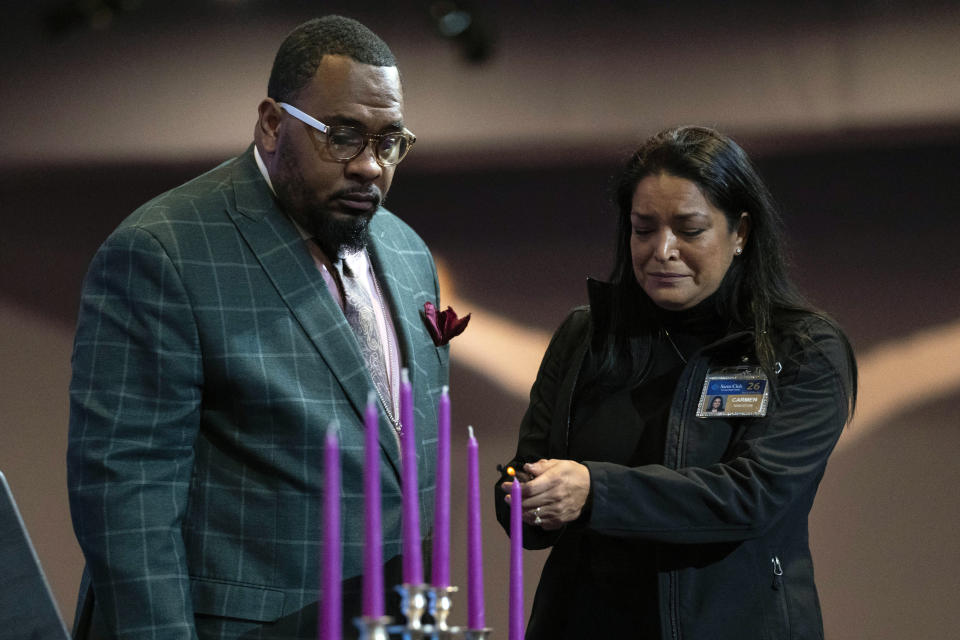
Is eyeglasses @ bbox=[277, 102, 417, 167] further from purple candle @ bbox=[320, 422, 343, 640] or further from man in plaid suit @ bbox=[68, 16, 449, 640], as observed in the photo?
purple candle @ bbox=[320, 422, 343, 640]

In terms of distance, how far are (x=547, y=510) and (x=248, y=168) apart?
2.52 feet

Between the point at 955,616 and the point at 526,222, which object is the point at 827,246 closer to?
the point at 526,222

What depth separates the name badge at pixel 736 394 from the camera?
6.48 ft

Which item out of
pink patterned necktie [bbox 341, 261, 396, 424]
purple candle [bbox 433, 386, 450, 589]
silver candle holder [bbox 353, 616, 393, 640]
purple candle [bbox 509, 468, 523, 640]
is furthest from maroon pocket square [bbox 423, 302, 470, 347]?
silver candle holder [bbox 353, 616, 393, 640]

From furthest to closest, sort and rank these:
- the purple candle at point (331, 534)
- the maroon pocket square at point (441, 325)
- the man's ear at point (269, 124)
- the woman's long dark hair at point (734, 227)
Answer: the woman's long dark hair at point (734, 227), the maroon pocket square at point (441, 325), the man's ear at point (269, 124), the purple candle at point (331, 534)

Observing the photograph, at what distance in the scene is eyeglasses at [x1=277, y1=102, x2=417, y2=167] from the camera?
1.74m

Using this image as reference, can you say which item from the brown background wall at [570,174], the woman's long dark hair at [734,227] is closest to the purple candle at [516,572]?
the woman's long dark hair at [734,227]

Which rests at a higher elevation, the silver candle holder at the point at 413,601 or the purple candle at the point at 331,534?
the purple candle at the point at 331,534

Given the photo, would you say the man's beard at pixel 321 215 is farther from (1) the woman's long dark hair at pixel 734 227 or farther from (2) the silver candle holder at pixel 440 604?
(2) the silver candle holder at pixel 440 604

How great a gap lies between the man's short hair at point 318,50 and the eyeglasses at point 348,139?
4 cm

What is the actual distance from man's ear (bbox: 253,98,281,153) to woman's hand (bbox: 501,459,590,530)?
69cm

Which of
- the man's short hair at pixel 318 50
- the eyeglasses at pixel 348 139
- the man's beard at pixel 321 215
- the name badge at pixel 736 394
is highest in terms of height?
the man's short hair at pixel 318 50

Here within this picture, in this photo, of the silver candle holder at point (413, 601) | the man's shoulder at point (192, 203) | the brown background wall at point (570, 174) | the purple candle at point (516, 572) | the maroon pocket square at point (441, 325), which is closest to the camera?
the silver candle holder at point (413, 601)

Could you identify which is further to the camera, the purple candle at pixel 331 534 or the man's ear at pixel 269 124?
the man's ear at pixel 269 124
